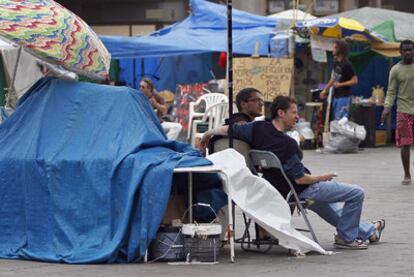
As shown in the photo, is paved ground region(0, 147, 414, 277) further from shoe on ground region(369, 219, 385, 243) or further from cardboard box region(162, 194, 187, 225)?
cardboard box region(162, 194, 187, 225)

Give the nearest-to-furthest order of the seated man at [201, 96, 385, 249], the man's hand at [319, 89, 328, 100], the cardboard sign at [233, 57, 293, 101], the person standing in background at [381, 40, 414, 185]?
the seated man at [201, 96, 385, 249] → the person standing in background at [381, 40, 414, 185] → the man's hand at [319, 89, 328, 100] → the cardboard sign at [233, 57, 293, 101]

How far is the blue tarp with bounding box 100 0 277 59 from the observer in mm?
22984

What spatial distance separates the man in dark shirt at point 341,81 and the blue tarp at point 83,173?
1074 cm

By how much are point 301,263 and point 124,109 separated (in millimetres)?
1872

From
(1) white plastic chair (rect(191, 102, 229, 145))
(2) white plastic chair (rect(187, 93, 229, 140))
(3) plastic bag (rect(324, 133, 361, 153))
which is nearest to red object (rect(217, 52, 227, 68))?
(2) white plastic chair (rect(187, 93, 229, 140))

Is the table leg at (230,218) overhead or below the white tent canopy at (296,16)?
below

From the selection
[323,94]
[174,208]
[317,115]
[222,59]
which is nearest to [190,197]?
[174,208]

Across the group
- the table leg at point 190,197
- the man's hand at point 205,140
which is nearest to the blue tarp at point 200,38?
the man's hand at point 205,140

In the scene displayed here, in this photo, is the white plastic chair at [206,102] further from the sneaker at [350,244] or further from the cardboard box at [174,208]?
the cardboard box at [174,208]

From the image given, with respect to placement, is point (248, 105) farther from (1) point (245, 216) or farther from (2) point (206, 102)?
(2) point (206, 102)

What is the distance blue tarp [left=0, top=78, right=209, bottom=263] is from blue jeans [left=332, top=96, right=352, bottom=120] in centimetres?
1142

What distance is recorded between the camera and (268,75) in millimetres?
22312

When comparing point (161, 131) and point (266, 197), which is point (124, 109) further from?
point (266, 197)

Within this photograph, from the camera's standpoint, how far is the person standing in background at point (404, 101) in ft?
47.4
